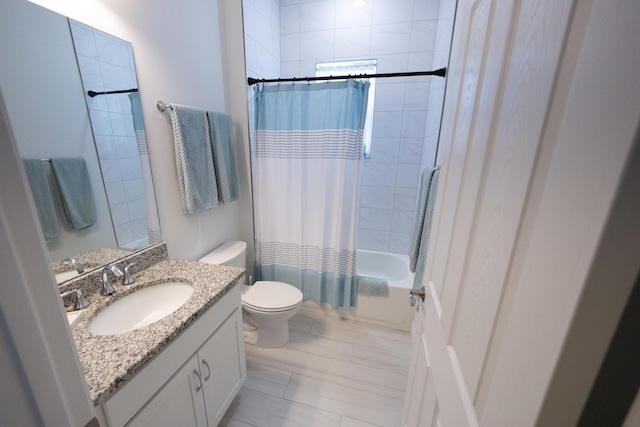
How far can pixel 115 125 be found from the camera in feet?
3.83

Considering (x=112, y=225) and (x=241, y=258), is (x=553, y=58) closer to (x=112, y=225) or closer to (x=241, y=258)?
(x=112, y=225)

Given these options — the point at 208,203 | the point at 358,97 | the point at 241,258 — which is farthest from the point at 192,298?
the point at 358,97

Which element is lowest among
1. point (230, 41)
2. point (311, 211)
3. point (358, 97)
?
point (311, 211)

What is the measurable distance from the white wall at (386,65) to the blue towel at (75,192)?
6.99 ft

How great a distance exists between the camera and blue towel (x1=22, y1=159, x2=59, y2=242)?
2.95 feet

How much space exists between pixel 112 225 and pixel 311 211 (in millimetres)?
1247

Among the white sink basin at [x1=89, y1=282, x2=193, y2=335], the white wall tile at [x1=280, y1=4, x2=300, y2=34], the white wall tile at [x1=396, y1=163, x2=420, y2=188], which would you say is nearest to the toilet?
the white sink basin at [x1=89, y1=282, x2=193, y2=335]

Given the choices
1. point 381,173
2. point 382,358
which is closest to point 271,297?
point 382,358

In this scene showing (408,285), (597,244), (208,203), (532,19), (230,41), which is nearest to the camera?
(597,244)

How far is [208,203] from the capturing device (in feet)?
5.49

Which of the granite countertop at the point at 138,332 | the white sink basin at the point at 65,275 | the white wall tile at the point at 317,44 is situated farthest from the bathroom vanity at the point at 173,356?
the white wall tile at the point at 317,44

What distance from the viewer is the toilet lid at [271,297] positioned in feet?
5.54

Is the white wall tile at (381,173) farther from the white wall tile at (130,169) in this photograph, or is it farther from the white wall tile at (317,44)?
the white wall tile at (130,169)

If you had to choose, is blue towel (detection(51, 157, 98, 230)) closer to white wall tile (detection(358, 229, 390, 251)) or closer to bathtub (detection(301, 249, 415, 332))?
bathtub (detection(301, 249, 415, 332))
